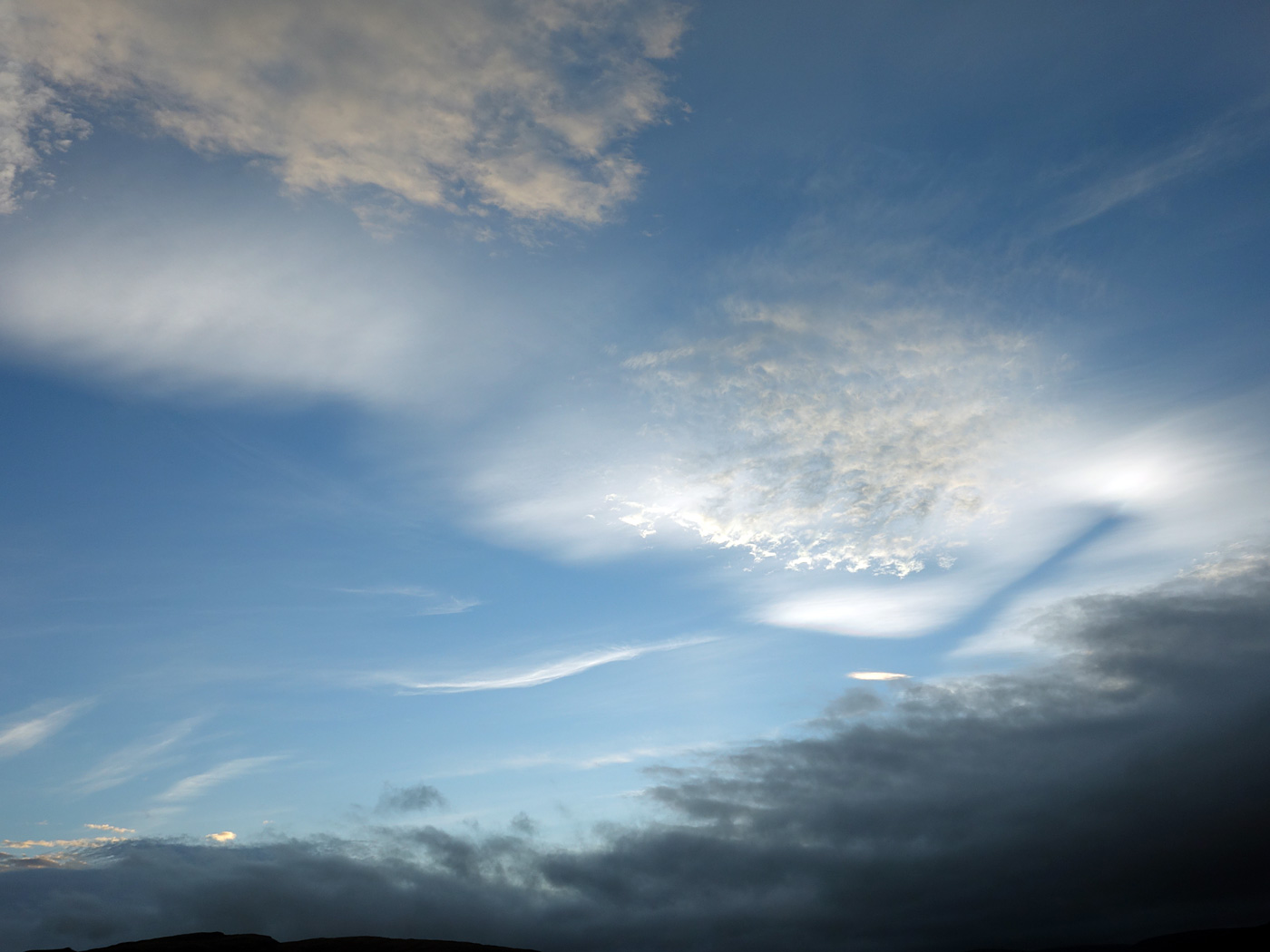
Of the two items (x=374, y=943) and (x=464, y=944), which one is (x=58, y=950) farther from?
(x=464, y=944)

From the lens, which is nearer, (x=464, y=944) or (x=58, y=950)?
(x=58, y=950)

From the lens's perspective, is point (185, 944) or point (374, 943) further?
point (374, 943)

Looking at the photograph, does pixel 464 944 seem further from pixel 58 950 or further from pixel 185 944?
pixel 58 950

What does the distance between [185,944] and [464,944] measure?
48.5m

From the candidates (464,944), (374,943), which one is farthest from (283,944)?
(464,944)

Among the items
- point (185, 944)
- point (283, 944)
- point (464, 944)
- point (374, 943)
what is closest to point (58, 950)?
point (185, 944)

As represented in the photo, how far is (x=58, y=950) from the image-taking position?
121 metres

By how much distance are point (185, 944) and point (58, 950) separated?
1890 cm

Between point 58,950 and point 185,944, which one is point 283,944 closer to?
point 185,944

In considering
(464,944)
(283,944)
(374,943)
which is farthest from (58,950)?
(464,944)

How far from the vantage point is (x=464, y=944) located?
144 metres

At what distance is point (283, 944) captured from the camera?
13662 cm

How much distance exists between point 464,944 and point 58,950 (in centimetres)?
6693

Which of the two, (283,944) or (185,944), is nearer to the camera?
(185,944)
